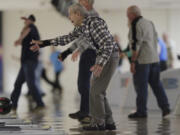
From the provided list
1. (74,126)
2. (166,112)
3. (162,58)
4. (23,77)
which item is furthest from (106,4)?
(74,126)

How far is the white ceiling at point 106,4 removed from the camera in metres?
19.9

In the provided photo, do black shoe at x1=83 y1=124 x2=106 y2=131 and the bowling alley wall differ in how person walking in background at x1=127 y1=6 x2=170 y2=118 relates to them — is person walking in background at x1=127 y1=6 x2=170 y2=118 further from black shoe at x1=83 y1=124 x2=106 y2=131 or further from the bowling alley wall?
the bowling alley wall

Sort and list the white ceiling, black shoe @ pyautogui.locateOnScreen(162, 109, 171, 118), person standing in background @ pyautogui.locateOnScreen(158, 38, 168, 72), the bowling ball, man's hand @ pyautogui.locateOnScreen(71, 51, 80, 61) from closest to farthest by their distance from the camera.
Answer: the bowling ball → man's hand @ pyautogui.locateOnScreen(71, 51, 80, 61) → black shoe @ pyautogui.locateOnScreen(162, 109, 171, 118) → person standing in background @ pyautogui.locateOnScreen(158, 38, 168, 72) → the white ceiling

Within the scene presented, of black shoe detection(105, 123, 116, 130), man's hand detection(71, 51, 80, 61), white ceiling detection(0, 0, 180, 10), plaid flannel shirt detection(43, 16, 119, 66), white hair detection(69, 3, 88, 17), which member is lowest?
black shoe detection(105, 123, 116, 130)

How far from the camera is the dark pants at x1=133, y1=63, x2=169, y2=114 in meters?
7.66

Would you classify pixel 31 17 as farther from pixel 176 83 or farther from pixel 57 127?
pixel 57 127

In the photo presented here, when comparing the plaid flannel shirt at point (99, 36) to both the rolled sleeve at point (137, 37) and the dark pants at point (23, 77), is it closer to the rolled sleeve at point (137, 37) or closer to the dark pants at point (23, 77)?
the rolled sleeve at point (137, 37)

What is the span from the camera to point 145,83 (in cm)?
774

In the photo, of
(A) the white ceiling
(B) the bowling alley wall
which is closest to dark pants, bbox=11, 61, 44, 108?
(A) the white ceiling

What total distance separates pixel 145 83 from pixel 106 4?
13.5 metres

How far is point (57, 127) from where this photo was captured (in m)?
6.37

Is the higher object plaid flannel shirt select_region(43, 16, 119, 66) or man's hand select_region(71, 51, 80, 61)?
plaid flannel shirt select_region(43, 16, 119, 66)

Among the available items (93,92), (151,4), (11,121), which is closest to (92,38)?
(93,92)

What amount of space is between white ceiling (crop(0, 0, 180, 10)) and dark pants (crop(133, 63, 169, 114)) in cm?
1191
